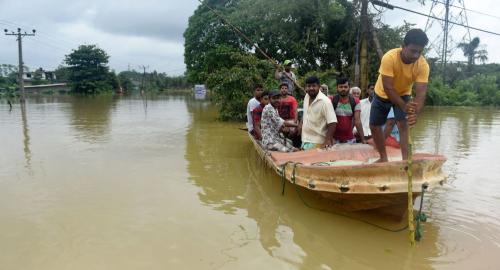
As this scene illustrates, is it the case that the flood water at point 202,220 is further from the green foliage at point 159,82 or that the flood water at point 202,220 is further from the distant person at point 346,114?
the green foliage at point 159,82

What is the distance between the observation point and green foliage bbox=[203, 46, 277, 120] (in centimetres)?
1511

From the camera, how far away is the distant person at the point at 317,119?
5719mm

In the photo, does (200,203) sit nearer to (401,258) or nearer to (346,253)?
(346,253)

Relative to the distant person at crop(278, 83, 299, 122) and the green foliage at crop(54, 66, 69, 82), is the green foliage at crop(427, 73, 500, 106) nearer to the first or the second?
the distant person at crop(278, 83, 299, 122)

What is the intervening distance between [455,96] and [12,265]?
30.2 metres

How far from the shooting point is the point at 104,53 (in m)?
62.9

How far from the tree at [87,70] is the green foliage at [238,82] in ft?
158

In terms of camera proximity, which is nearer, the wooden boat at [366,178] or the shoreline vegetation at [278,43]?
the wooden boat at [366,178]

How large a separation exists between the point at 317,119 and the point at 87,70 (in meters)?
61.0

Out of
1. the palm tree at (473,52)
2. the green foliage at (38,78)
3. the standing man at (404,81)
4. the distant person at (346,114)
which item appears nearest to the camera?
the standing man at (404,81)

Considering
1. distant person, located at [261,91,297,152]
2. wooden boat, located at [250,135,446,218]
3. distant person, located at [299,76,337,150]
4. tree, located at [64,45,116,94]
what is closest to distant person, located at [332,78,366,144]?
distant person, located at [299,76,337,150]

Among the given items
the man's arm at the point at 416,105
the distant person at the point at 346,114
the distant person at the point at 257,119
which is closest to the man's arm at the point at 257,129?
the distant person at the point at 257,119

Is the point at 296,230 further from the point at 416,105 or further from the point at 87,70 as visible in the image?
the point at 87,70

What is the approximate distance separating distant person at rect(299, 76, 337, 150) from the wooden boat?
26.2 inches
